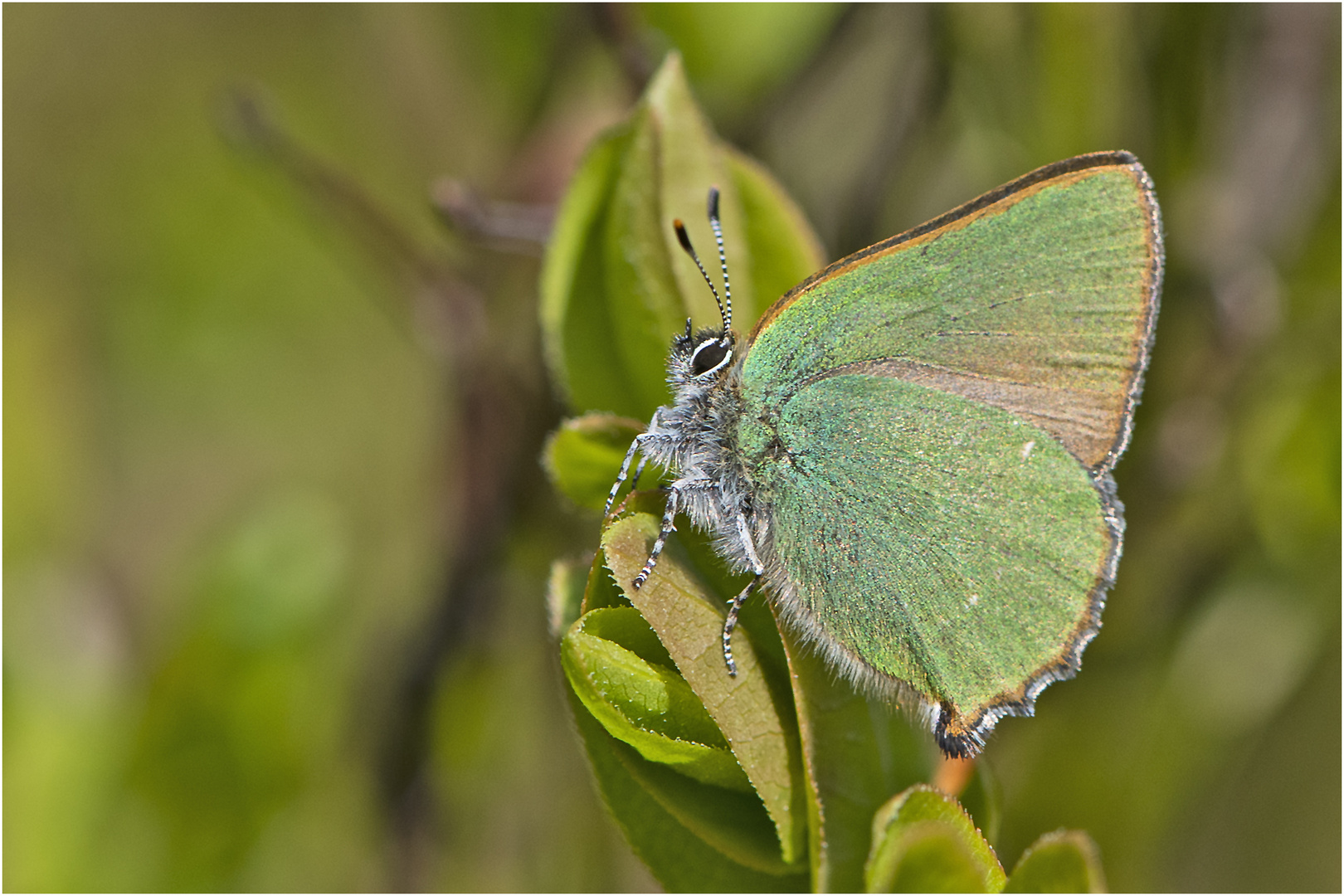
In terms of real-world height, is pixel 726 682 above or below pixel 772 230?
below

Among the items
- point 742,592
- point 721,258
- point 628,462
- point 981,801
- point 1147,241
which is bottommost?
point 981,801

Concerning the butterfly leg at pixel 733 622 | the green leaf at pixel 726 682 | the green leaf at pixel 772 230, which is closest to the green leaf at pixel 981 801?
the green leaf at pixel 726 682

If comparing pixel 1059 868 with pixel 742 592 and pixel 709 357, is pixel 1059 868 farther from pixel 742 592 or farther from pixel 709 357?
pixel 709 357

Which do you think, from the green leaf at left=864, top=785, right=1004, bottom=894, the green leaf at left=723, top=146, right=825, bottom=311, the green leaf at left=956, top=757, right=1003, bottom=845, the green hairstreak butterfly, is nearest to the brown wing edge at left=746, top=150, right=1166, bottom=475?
the green hairstreak butterfly

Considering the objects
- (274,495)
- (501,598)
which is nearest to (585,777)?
(501,598)

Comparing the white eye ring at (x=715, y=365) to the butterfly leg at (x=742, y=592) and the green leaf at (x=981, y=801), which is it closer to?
the butterfly leg at (x=742, y=592)

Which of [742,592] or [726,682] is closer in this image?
[726,682]

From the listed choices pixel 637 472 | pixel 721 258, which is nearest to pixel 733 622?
pixel 637 472

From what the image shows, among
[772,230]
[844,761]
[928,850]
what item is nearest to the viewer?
[928,850]
